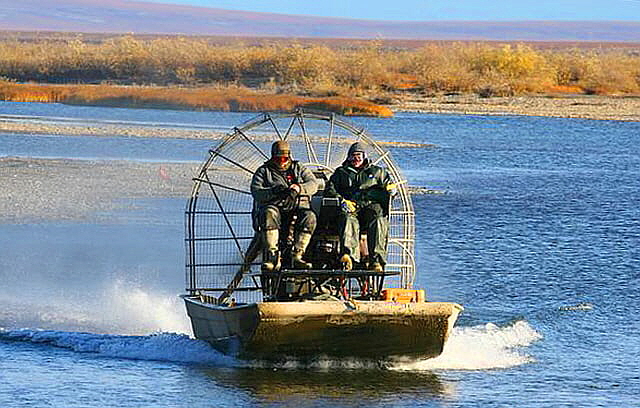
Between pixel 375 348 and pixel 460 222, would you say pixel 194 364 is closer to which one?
pixel 375 348

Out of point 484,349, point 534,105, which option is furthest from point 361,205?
point 534,105

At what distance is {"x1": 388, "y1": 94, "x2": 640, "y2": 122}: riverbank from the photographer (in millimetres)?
56719

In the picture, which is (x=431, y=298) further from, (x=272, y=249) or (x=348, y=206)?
(x=272, y=249)

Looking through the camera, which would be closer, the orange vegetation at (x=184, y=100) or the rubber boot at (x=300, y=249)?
the rubber boot at (x=300, y=249)

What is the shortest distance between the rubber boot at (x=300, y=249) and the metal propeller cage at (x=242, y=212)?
15.9 inches

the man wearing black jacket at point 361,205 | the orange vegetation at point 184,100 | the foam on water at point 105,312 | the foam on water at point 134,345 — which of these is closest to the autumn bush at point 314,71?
the orange vegetation at point 184,100

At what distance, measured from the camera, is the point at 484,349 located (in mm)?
14688

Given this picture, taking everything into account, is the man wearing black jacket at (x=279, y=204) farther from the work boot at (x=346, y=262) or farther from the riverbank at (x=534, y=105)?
the riverbank at (x=534, y=105)

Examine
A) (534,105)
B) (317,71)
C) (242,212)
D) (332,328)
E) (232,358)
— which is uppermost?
(317,71)

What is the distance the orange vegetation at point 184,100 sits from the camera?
5291cm

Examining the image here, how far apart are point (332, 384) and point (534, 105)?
49347 millimetres

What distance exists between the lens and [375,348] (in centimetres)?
1306

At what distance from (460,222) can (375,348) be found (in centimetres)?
1159

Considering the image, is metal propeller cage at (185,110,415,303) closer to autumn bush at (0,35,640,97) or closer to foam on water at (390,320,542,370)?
foam on water at (390,320,542,370)
